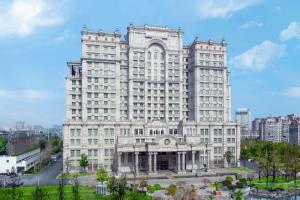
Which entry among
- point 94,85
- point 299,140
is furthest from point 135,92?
point 299,140

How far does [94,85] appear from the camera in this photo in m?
84.1

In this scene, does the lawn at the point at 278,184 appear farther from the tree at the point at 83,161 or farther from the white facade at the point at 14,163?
the white facade at the point at 14,163

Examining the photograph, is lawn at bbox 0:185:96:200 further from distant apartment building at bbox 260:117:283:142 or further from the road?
distant apartment building at bbox 260:117:283:142

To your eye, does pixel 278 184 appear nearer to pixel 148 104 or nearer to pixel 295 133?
pixel 148 104

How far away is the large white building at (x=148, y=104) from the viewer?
80125 millimetres

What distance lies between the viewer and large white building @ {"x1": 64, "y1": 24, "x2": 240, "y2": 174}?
8012 cm

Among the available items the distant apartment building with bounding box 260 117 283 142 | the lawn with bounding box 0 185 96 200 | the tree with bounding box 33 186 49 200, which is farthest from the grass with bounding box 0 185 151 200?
the distant apartment building with bounding box 260 117 283 142

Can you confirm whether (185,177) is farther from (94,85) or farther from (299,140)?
(299,140)

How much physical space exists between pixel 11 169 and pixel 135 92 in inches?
1629

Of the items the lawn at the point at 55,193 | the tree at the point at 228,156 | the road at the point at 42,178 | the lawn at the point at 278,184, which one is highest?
the tree at the point at 228,156

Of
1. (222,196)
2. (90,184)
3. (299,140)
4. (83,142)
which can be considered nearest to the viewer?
(222,196)

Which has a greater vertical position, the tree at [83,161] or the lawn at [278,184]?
the tree at [83,161]

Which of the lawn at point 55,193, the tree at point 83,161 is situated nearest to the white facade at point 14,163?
the tree at point 83,161

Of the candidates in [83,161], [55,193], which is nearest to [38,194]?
[55,193]
